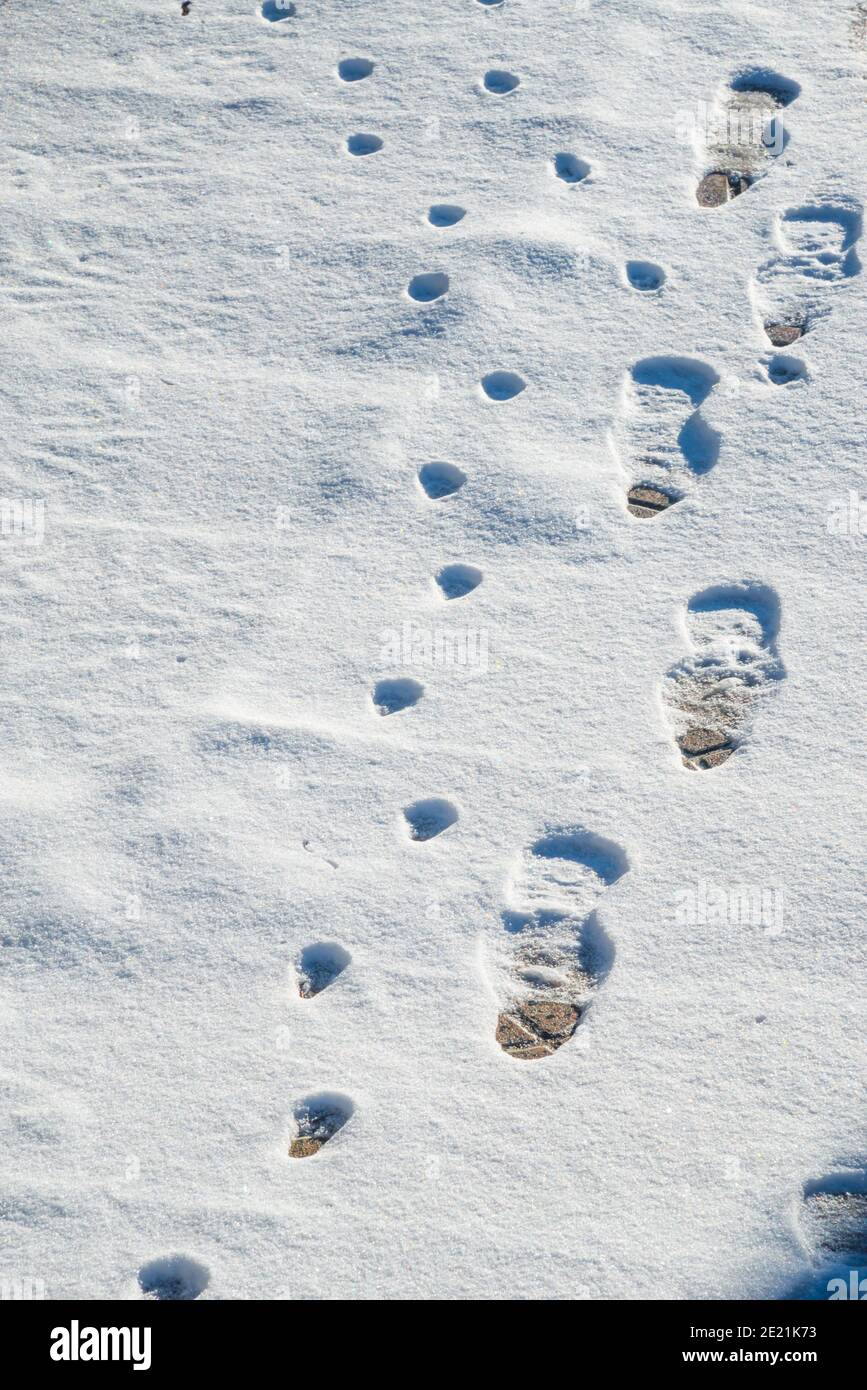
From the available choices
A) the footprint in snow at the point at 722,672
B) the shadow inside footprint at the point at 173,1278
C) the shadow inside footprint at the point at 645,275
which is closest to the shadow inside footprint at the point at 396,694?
the footprint in snow at the point at 722,672

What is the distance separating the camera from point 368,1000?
7.47 feet

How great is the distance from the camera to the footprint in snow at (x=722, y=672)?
248cm

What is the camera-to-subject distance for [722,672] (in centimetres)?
254

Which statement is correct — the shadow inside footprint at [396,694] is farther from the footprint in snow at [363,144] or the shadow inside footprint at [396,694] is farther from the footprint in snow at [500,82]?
the footprint in snow at [500,82]

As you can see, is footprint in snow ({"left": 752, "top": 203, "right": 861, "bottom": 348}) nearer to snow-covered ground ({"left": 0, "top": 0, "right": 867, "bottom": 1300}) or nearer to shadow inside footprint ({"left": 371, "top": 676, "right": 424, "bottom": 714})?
snow-covered ground ({"left": 0, "top": 0, "right": 867, "bottom": 1300})

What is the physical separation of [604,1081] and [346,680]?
983 mm

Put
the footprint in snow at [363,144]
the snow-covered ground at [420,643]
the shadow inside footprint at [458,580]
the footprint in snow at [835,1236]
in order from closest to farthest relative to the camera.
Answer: the footprint in snow at [835,1236]
the snow-covered ground at [420,643]
the shadow inside footprint at [458,580]
the footprint in snow at [363,144]

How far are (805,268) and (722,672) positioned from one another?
1.20 meters

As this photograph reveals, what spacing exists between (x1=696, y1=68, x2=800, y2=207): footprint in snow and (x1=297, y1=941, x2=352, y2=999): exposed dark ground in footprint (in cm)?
219

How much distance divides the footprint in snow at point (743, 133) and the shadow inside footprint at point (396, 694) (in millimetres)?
1603

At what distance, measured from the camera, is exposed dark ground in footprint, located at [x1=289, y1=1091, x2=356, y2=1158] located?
2.17 m

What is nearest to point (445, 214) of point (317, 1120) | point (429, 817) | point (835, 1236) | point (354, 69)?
point (354, 69)

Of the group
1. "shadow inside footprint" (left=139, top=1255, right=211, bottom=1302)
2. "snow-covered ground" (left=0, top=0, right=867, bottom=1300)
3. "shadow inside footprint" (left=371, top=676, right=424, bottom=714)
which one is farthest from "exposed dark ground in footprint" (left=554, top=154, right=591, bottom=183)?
"shadow inside footprint" (left=139, top=1255, right=211, bottom=1302)
